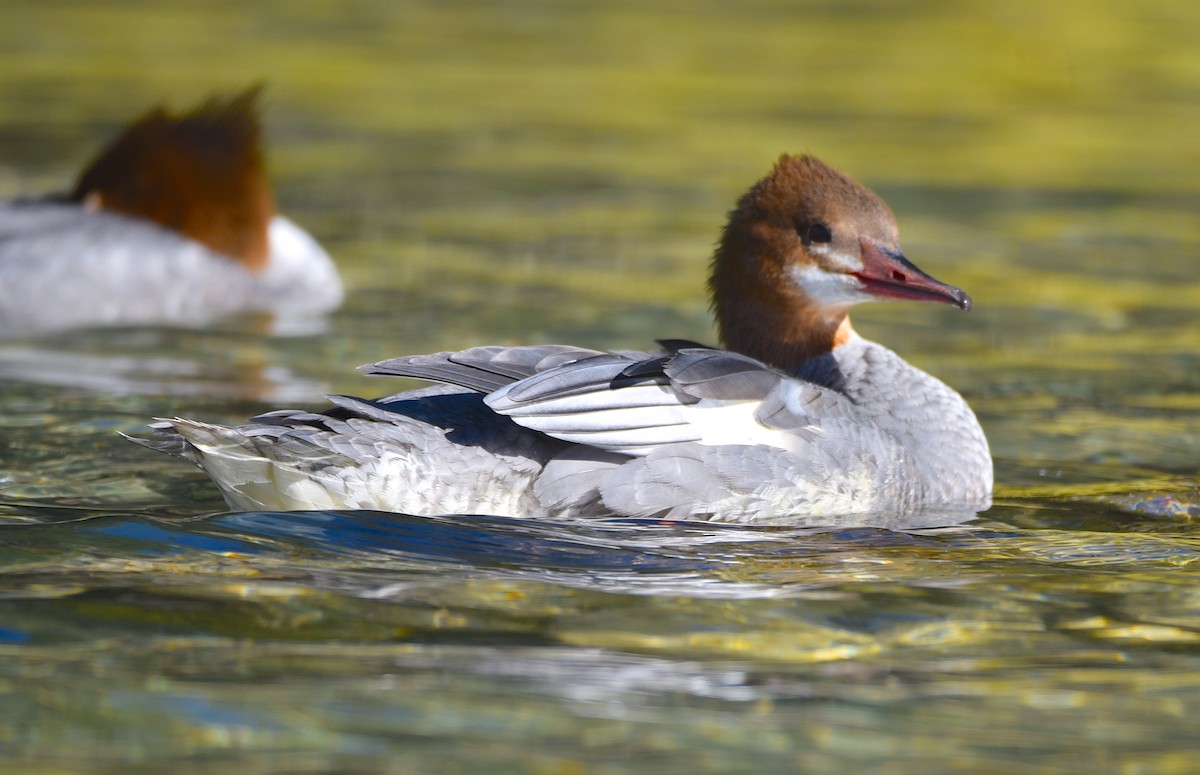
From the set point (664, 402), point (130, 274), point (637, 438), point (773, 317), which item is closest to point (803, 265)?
point (773, 317)

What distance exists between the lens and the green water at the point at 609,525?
3.64m

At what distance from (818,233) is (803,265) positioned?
112 millimetres

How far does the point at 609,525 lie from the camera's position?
4.91m

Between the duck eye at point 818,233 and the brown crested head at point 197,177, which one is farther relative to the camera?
the brown crested head at point 197,177

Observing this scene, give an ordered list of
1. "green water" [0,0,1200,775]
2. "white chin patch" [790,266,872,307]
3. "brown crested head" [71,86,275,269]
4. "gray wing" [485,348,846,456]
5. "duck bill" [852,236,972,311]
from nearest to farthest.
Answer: "green water" [0,0,1200,775] < "gray wing" [485,348,846,456] < "duck bill" [852,236,972,311] < "white chin patch" [790,266,872,307] < "brown crested head" [71,86,275,269]

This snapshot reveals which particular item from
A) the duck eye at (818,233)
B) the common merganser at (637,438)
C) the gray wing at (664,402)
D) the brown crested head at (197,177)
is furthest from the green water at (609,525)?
the duck eye at (818,233)

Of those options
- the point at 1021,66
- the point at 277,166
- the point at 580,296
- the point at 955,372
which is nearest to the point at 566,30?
the point at 1021,66

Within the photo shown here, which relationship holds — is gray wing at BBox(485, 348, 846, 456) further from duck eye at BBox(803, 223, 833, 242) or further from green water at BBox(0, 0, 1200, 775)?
duck eye at BBox(803, 223, 833, 242)

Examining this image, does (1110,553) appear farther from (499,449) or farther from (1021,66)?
(1021,66)

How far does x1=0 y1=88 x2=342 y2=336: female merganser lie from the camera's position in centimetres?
881

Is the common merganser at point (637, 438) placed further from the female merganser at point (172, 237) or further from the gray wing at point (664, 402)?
the female merganser at point (172, 237)

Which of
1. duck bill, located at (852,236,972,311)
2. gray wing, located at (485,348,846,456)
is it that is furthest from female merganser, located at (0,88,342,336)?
gray wing, located at (485,348,846,456)

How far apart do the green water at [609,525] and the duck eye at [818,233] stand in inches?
39.0

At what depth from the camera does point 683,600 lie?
4.36 m
